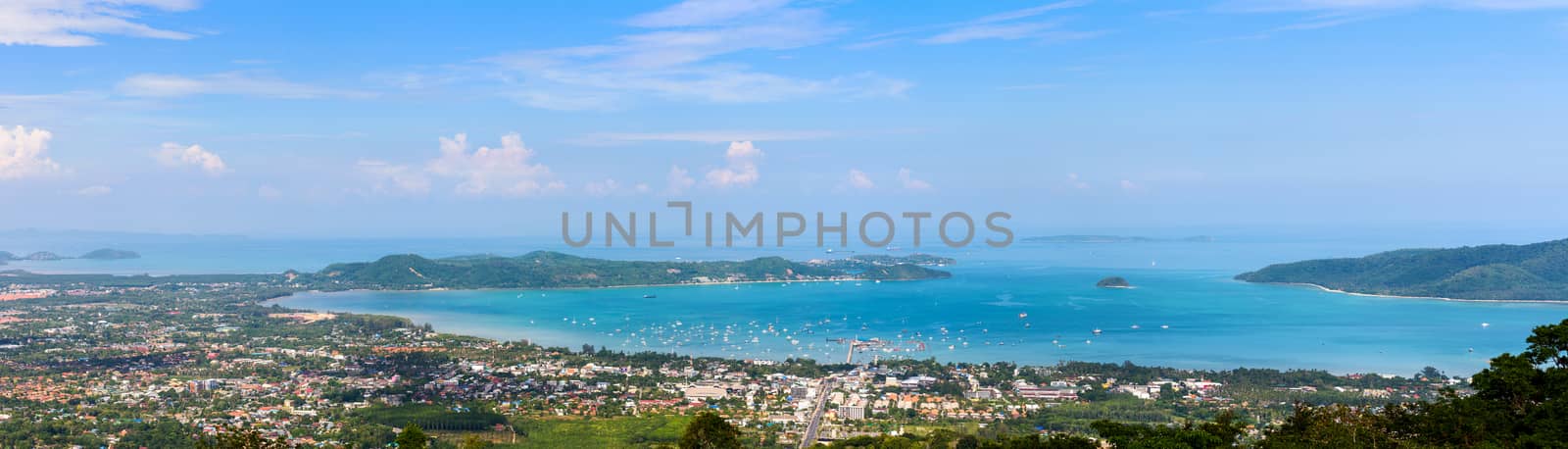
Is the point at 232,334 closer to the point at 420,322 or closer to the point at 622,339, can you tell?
the point at 420,322

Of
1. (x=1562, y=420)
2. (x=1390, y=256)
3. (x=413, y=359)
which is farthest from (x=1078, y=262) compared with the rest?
(x=1562, y=420)

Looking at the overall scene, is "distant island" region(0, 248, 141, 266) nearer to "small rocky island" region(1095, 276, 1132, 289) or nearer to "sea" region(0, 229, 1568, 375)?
"sea" region(0, 229, 1568, 375)

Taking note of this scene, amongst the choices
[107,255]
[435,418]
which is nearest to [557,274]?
[435,418]

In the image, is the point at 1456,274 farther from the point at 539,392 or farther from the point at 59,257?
the point at 59,257

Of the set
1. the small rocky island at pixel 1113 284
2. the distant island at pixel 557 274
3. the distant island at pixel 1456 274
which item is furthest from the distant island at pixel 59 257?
the distant island at pixel 1456 274

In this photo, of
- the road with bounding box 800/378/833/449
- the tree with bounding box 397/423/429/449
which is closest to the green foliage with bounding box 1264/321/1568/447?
the road with bounding box 800/378/833/449
